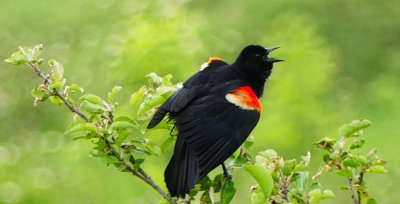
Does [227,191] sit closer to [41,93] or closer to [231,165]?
[231,165]

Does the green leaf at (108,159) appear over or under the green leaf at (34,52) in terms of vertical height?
under

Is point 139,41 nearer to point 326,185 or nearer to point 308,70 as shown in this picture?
point 308,70

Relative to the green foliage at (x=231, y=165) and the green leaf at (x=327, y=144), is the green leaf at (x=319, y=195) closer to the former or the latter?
the green foliage at (x=231, y=165)

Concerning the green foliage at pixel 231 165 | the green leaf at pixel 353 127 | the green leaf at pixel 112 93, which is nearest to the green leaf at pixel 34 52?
the green foliage at pixel 231 165

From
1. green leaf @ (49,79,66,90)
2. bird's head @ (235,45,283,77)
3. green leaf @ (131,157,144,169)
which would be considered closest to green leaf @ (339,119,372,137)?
green leaf @ (131,157,144,169)

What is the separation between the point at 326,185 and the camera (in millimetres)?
7328

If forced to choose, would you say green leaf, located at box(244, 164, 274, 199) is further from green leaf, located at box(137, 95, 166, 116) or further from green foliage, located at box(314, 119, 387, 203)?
green leaf, located at box(137, 95, 166, 116)

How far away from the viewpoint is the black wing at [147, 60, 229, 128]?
2617 millimetres

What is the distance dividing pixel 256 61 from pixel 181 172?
0.94m

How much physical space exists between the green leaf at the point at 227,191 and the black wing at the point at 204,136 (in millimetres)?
118

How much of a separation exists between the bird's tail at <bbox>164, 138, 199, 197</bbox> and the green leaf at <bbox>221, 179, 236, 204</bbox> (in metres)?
0.12

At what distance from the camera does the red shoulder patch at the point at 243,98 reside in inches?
114

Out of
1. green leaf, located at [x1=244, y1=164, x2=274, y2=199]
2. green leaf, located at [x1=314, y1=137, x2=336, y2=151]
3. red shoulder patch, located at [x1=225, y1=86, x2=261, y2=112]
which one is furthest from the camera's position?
red shoulder patch, located at [x1=225, y1=86, x2=261, y2=112]

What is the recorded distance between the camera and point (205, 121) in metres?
2.77
